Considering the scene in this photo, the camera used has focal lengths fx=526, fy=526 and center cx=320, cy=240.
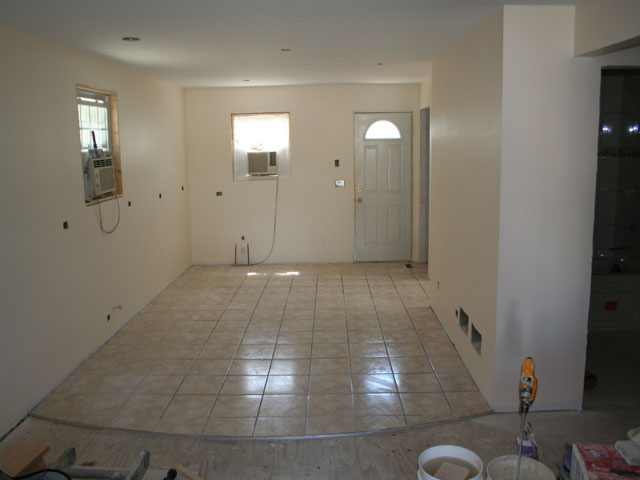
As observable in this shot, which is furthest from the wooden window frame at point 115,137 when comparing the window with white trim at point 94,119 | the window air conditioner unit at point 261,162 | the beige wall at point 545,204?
the beige wall at point 545,204

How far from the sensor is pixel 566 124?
3312mm

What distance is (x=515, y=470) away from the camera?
2154 mm

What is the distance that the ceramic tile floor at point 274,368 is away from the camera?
353 cm

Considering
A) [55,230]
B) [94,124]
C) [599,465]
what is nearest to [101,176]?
[94,124]

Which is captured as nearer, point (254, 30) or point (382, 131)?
point (254, 30)

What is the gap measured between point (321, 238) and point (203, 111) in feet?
8.23

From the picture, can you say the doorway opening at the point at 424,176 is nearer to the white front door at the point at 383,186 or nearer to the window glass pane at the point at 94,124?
the white front door at the point at 383,186

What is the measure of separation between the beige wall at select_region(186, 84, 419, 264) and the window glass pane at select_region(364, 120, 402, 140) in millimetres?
199

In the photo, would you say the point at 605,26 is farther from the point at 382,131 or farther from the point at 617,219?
the point at 382,131

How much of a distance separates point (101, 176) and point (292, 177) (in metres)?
3.30

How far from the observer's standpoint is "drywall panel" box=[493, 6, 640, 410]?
3.27m

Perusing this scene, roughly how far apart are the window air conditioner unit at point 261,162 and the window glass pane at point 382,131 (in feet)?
4.55

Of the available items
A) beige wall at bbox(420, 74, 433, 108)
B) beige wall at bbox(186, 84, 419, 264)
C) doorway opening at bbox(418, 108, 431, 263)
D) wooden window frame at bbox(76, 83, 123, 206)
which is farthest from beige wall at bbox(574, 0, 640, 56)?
beige wall at bbox(186, 84, 419, 264)

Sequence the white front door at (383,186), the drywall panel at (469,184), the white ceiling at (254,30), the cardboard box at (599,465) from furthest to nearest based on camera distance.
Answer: the white front door at (383,186), the drywall panel at (469,184), the white ceiling at (254,30), the cardboard box at (599,465)
